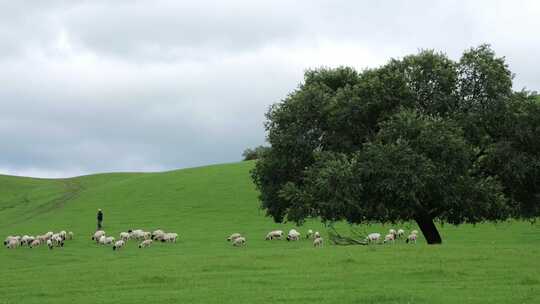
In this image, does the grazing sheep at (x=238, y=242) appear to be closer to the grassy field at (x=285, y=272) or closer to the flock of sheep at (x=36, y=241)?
the grassy field at (x=285, y=272)

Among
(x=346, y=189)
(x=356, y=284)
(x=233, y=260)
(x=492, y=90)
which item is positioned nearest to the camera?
(x=356, y=284)

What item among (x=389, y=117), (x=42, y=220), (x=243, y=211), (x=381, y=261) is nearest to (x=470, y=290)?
(x=381, y=261)

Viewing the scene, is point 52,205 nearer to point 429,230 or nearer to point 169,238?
point 169,238

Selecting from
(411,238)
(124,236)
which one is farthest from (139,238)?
(411,238)

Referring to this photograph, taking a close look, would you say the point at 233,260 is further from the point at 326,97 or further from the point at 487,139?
the point at 487,139

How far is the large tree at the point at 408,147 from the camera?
38.0 m

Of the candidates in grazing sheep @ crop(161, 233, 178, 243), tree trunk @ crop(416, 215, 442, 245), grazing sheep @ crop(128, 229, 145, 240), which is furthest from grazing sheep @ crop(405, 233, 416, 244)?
grazing sheep @ crop(128, 229, 145, 240)

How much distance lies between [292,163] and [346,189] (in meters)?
Result: 6.90

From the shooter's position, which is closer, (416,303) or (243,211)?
(416,303)

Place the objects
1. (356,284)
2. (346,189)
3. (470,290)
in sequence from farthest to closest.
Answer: (346,189) < (356,284) < (470,290)

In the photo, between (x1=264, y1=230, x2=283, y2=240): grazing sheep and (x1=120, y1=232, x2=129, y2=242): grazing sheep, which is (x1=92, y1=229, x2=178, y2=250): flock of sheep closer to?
(x1=120, y1=232, x2=129, y2=242): grazing sheep

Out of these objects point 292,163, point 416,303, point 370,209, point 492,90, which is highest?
point 492,90

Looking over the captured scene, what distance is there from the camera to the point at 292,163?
44250 mm

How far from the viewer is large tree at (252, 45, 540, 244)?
38.0 metres
